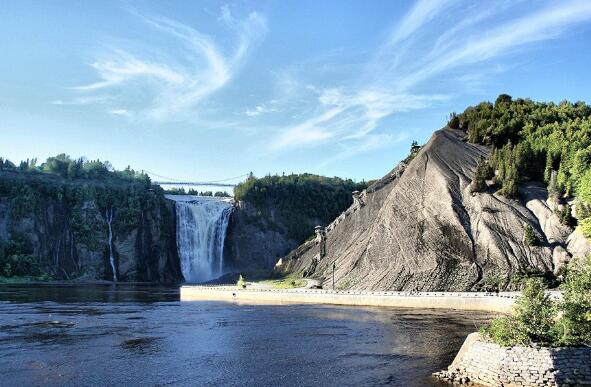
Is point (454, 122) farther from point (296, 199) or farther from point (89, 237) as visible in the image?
point (89, 237)

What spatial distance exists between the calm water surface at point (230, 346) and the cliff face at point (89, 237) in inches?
2739

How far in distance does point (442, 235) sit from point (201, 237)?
72.7m

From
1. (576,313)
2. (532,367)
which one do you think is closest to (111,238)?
(576,313)

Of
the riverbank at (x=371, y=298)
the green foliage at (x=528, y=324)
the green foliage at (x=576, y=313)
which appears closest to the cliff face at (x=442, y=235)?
the riverbank at (x=371, y=298)

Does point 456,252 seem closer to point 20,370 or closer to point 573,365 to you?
point 573,365

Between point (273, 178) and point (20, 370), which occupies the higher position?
point (273, 178)

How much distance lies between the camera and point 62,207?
130875mm

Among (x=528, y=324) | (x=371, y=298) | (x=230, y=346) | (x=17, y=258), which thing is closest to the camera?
(x=528, y=324)

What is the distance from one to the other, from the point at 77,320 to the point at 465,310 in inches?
1385

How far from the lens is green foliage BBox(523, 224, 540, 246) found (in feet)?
207

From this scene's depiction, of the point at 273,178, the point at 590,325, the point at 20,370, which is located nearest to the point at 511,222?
the point at 590,325

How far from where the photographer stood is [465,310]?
5125cm

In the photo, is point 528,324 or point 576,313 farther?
point 576,313

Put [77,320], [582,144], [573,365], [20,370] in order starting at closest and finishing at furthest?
[573,365] → [20,370] → [77,320] → [582,144]
